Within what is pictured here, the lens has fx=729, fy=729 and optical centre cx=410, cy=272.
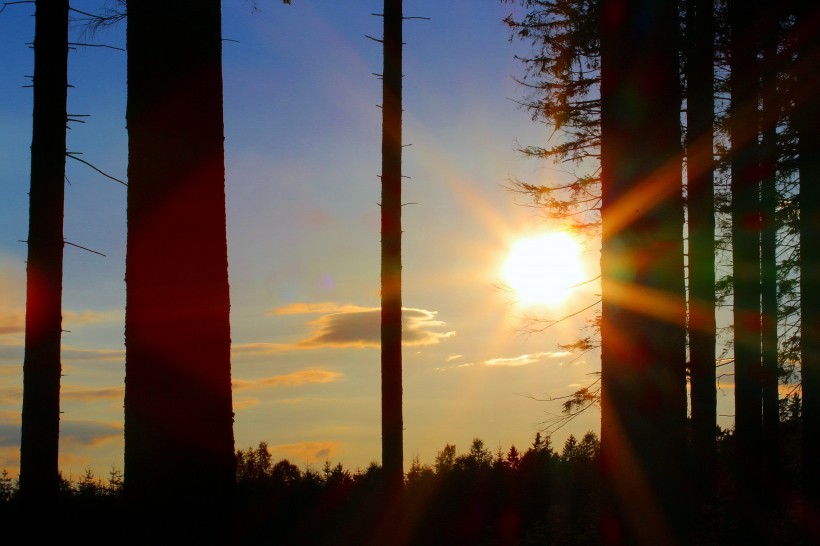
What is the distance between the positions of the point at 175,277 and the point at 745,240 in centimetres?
1143

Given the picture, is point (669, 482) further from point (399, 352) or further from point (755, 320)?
point (755, 320)

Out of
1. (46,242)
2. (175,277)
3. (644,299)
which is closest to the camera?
(644,299)

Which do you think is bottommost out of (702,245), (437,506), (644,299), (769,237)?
(437,506)

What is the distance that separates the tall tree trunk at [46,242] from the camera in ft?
37.3

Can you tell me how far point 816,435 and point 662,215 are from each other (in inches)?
357

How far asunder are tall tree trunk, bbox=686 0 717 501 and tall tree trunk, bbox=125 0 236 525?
1035 cm

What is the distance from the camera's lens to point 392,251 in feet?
42.4

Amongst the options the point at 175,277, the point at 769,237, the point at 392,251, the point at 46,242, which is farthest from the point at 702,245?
the point at 46,242

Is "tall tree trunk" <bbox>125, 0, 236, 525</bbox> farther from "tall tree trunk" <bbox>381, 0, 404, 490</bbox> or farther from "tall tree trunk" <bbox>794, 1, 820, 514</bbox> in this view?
"tall tree trunk" <bbox>794, 1, 820, 514</bbox>

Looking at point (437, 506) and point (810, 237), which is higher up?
point (810, 237)

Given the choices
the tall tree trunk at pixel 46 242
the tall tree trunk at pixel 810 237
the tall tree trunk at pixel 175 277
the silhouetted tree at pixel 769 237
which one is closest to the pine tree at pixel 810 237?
the tall tree trunk at pixel 810 237

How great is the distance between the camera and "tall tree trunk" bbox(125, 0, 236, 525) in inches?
188

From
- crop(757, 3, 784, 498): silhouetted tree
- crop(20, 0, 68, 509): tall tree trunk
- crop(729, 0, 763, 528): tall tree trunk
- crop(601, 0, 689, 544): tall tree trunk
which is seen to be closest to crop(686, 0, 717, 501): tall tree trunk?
crop(729, 0, 763, 528): tall tree trunk

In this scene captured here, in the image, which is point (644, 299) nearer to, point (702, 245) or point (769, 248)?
point (702, 245)
